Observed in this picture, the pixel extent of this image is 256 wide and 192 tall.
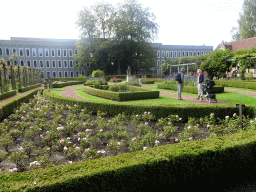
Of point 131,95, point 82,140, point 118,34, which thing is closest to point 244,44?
point 118,34

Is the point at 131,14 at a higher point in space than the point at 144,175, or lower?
higher

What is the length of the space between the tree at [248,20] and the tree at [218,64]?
17.0 meters

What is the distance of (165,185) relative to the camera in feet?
10.3

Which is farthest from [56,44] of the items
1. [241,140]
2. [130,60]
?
[241,140]

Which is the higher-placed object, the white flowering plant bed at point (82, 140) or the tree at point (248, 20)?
the tree at point (248, 20)

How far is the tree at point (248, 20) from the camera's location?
35625mm

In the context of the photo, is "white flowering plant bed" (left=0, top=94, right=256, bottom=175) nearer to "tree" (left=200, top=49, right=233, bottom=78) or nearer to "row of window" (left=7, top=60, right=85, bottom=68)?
"tree" (left=200, top=49, right=233, bottom=78)

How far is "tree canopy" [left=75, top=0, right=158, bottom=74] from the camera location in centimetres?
3688

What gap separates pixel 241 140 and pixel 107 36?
4036 centimetres

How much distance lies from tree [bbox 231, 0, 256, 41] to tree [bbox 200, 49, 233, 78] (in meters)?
17.0

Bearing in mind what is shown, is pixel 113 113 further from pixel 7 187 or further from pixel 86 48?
pixel 86 48

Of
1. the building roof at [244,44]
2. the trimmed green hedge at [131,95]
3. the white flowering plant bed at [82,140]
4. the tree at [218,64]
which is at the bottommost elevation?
the white flowering plant bed at [82,140]

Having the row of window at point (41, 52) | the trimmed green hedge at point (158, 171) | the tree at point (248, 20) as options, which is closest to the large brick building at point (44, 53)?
the row of window at point (41, 52)

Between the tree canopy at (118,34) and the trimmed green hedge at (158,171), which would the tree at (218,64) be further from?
the trimmed green hedge at (158,171)
